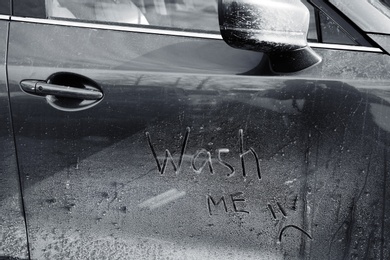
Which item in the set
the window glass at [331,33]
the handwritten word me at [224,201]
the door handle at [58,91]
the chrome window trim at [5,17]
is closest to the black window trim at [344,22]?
the window glass at [331,33]

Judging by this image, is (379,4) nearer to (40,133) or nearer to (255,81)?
(255,81)

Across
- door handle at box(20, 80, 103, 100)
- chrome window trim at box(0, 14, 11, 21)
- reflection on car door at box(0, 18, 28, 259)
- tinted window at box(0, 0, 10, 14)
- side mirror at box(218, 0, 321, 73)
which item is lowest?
reflection on car door at box(0, 18, 28, 259)

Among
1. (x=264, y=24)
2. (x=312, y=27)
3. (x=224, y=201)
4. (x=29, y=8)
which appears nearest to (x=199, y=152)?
(x=224, y=201)

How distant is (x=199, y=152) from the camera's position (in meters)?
1.86

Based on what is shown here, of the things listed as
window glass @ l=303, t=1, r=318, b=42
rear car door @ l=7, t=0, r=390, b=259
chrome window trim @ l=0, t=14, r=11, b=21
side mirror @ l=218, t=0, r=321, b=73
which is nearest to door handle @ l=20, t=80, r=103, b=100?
rear car door @ l=7, t=0, r=390, b=259

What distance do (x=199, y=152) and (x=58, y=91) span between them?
0.48m

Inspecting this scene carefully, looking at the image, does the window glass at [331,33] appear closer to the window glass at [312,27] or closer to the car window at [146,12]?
the window glass at [312,27]

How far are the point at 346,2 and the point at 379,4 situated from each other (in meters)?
0.11

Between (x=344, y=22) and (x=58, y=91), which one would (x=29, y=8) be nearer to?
(x=58, y=91)

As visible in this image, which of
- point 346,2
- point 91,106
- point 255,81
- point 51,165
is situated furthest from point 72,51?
point 346,2

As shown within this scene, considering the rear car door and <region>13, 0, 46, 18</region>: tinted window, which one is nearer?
the rear car door

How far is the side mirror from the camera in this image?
1.70 metres

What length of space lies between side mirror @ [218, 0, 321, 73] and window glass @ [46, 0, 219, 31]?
0.28 m

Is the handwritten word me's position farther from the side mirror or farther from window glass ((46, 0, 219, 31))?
window glass ((46, 0, 219, 31))
